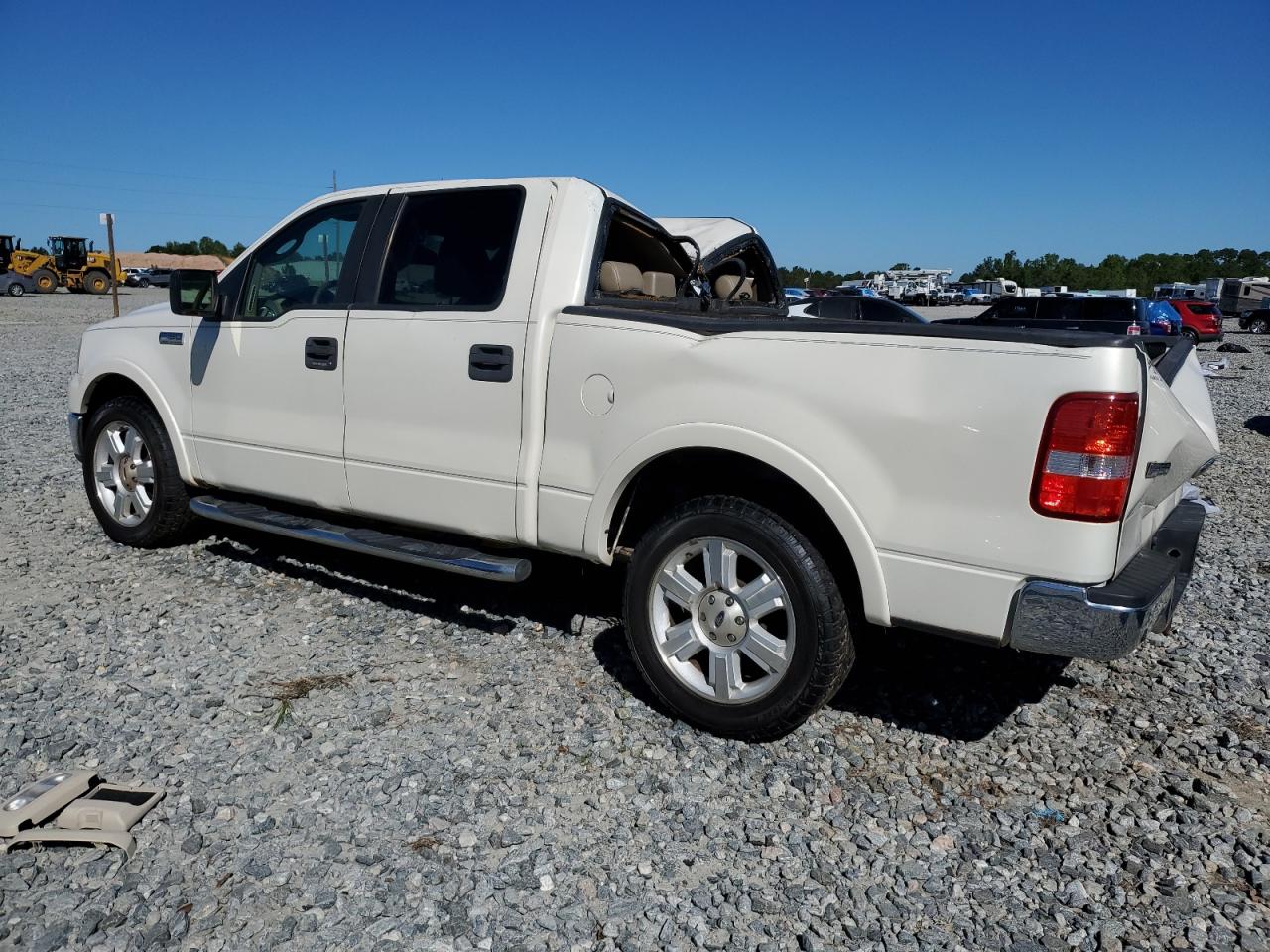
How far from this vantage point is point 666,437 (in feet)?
11.5

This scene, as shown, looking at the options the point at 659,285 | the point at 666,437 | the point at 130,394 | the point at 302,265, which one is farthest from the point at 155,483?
the point at 666,437

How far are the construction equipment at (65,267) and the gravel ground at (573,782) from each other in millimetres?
45077

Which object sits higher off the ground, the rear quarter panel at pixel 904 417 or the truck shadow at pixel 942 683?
the rear quarter panel at pixel 904 417

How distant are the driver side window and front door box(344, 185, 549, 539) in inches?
11.8

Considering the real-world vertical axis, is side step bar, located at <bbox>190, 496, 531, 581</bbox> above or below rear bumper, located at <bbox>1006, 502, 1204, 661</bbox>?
below

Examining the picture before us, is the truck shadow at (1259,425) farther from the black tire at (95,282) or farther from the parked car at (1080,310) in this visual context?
the black tire at (95,282)

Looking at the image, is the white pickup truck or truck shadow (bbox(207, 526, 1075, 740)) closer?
the white pickup truck

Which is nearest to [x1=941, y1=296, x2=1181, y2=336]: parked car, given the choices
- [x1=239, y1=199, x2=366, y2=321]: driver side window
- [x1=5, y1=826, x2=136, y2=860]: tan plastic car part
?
[x1=239, y1=199, x2=366, y2=321]: driver side window

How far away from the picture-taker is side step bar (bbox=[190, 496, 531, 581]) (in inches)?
156

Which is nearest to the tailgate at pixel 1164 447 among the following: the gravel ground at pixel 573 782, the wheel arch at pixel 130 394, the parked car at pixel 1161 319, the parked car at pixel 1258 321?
the gravel ground at pixel 573 782

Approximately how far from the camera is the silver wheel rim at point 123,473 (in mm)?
5492

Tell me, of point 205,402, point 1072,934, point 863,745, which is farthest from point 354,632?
point 1072,934

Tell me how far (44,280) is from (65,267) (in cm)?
136

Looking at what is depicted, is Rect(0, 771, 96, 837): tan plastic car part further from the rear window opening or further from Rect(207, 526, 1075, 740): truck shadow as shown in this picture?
the rear window opening
